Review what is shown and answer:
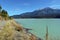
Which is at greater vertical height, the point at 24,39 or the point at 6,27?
the point at 6,27

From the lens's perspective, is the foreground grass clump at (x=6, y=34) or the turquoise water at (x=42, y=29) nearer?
the foreground grass clump at (x=6, y=34)

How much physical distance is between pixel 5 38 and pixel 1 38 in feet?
0.33

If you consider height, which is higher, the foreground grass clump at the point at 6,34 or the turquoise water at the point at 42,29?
the foreground grass clump at the point at 6,34

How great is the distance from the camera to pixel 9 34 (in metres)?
4.95

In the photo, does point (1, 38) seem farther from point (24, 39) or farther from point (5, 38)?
point (24, 39)

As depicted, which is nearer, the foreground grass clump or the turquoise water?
the foreground grass clump

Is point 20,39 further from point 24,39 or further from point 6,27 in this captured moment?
point 6,27

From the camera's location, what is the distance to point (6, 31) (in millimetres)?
5031

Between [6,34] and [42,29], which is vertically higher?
[6,34]

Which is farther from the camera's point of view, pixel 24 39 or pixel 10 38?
pixel 24 39

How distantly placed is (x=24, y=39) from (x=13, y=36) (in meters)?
0.36

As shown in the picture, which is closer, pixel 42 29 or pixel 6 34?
pixel 6 34

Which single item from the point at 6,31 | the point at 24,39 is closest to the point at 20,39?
the point at 24,39

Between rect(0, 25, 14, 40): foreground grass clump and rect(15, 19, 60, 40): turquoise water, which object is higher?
rect(0, 25, 14, 40): foreground grass clump
